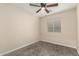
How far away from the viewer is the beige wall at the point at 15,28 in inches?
84.7

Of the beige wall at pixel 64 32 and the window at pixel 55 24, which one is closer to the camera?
the window at pixel 55 24

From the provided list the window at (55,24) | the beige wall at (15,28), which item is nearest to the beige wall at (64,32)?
the window at (55,24)

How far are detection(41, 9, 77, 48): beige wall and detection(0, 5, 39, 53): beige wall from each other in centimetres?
27

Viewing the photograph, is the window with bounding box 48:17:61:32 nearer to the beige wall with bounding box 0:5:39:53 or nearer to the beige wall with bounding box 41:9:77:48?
the beige wall with bounding box 41:9:77:48

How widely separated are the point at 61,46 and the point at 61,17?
104 centimetres

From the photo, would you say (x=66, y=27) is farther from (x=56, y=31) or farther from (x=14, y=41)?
(x=14, y=41)

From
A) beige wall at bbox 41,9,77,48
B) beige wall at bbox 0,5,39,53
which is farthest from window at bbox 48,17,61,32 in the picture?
beige wall at bbox 0,5,39,53

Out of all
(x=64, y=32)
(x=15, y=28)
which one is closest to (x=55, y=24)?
(x=64, y=32)

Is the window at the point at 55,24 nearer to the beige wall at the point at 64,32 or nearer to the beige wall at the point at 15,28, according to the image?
the beige wall at the point at 64,32

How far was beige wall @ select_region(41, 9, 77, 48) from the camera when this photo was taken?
87.6 inches

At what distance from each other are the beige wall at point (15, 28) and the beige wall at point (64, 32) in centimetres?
27

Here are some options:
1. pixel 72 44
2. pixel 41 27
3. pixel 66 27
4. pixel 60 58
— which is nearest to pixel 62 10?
pixel 66 27

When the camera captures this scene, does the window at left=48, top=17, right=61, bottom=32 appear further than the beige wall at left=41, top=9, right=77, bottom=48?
No

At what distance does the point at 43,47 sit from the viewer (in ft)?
8.50
